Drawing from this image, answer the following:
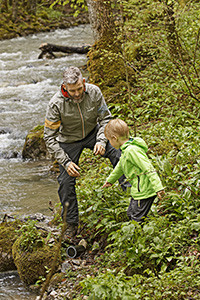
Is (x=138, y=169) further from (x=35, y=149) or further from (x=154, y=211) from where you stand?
(x=35, y=149)

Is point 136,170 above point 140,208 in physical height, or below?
above

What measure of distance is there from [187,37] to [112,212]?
7075 millimetres

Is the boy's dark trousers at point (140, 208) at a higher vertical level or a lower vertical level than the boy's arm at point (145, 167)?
lower

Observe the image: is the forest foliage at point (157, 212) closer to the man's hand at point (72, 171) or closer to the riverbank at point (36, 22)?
the man's hand at point (72, 171)

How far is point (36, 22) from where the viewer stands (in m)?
29.2

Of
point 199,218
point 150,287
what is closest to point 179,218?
point 199,218

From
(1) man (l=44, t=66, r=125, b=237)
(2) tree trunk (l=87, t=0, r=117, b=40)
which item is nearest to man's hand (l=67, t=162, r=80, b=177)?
(1) man (l=44, t=66, r=125, b=237)

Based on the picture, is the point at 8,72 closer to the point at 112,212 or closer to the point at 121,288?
the point at 112,212

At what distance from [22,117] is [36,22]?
1985cm

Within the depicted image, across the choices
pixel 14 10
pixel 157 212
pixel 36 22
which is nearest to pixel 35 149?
pixel 157 212

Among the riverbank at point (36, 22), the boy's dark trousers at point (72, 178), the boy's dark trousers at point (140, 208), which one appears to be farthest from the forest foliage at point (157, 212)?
the riverbank at point (36, 22)

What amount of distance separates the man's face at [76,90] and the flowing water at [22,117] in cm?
245

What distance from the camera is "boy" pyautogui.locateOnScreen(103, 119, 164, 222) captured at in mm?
3906

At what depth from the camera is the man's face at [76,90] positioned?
4.43 meters
